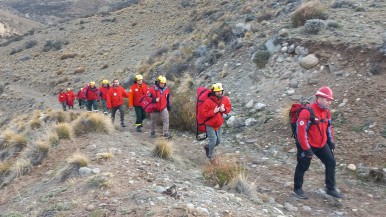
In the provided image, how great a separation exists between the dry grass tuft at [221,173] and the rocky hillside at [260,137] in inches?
5.5

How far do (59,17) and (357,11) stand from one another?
279ft

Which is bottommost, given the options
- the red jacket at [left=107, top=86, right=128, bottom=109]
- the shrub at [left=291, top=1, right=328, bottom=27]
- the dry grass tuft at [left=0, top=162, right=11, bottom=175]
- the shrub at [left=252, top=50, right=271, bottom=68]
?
the dry grass tuft at [left=0, top=162, right=11, bottom=175]

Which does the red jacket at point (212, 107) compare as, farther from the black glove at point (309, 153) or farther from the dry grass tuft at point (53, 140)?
the dry grass tuft at point (53, 140)

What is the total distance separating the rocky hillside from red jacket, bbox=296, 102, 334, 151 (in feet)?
3.47

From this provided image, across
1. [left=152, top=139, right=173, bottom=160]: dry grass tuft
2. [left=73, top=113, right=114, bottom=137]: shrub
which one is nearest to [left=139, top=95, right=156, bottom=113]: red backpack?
[left=73, top=113, right=114, bottom=137]: shrub

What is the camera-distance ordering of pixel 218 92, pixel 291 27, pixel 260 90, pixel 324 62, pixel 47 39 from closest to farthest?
1. pixel 218 92
2. pixel 324 62
3. pixel 260 90
4. pixel 291 27
5. pixel 47 39

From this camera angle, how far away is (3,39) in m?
65.3

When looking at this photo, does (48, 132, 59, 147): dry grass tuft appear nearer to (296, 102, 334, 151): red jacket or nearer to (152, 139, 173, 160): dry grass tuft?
(152, 139, 173, 160): dry grass tuft

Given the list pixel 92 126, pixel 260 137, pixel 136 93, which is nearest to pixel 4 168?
pixel 92 126

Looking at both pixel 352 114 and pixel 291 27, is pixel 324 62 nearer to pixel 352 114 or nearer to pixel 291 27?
pixel 352 114

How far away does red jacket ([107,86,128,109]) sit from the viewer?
12516 mm

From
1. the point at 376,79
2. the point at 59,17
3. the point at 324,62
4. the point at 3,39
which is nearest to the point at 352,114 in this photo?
the point at 376,79

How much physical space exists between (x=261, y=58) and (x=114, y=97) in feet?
17.2

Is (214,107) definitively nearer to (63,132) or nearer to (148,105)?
(148,105)
